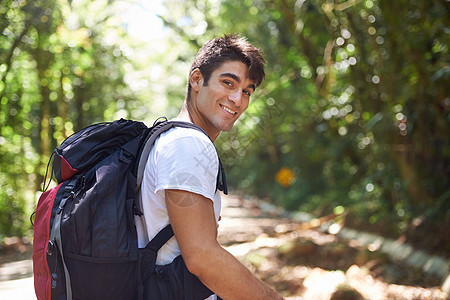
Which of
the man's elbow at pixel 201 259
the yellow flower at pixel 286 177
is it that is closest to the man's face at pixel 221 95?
the man's elbow at pixel 201 259

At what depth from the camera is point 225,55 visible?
1990 millimetres

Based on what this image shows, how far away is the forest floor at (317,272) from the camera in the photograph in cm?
636

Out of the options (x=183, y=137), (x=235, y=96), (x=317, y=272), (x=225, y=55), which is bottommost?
(x=317, y=272)

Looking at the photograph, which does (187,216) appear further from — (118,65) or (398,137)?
(118,65)

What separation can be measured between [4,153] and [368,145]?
28.5 feet

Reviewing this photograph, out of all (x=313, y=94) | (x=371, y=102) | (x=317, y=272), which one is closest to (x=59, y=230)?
(x=317, y=272)

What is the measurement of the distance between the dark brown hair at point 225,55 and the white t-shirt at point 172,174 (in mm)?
437

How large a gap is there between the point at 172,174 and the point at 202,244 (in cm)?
24

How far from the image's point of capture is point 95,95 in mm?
16750

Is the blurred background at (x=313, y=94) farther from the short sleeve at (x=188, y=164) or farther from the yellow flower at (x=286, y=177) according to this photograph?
the short sleeve at (x=188, y=164)

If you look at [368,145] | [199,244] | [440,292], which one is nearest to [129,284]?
[199,244]

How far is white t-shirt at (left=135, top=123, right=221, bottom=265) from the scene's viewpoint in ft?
5.03

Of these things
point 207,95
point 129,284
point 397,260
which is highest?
point 207,95

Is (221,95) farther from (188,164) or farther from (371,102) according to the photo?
(371,102)
